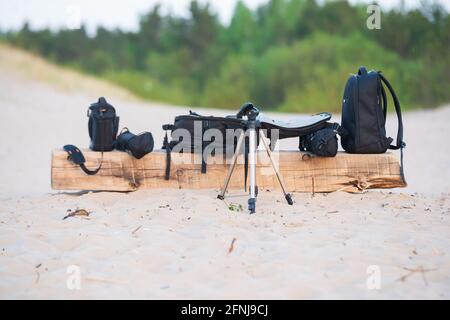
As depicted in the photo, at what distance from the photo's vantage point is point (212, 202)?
466 cm

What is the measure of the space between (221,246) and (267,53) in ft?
56.1

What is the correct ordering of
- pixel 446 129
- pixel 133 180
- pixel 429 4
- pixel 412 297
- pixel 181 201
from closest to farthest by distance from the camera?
pixel 412 297 → pixel 181 201 → pixel 133 180 → pixel 446 129 → pixel 429 4

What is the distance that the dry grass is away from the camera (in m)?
17.2

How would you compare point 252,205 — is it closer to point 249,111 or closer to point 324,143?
point 249,111

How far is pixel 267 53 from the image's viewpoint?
2028 centimetres

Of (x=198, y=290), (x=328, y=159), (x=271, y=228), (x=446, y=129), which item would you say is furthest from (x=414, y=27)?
(x=198, y=290)

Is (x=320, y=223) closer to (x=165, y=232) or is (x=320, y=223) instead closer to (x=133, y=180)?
(x=165, y=232)

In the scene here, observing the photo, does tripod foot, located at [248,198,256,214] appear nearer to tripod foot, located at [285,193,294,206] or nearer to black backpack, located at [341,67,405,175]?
tripod foot, located at [285,193,294,206]

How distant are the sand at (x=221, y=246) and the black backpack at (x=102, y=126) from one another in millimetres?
425

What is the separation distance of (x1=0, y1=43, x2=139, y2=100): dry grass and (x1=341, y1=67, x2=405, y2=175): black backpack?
12.6 metres

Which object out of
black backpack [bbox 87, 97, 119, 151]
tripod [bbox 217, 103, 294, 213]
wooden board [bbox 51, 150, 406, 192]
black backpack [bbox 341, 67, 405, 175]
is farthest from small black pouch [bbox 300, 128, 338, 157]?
black backpack [bbox 87, 97, 119, 151]

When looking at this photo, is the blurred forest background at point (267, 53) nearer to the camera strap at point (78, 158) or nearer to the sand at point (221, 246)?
the sand at point (221, 246)

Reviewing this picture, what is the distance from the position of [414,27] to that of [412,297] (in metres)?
16.1
